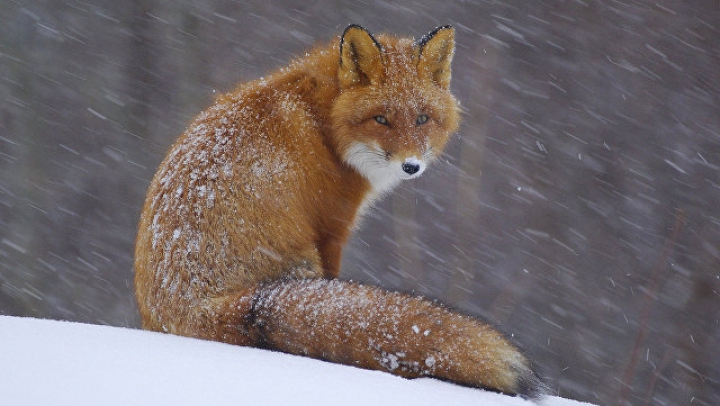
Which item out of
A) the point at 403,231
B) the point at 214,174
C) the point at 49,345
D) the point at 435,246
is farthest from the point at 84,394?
the point at 435,246

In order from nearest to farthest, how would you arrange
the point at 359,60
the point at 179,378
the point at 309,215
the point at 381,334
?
the point at 179,378
the point at 381,334
the point at 309,215
the point at 359,60

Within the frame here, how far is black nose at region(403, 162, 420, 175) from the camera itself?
10.3ft

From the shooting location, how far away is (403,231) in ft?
24.4

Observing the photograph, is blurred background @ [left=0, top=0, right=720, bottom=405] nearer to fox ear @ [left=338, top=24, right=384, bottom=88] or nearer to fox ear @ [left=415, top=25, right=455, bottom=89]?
fox ear @ [left=415, top=25, right=455, bottom=89]

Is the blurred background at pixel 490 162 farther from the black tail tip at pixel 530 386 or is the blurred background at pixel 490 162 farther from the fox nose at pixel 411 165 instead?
the black tail tip at pixel 530 386

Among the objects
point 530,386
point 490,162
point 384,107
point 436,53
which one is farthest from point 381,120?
point 490,162

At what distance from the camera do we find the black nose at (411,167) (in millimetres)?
3152

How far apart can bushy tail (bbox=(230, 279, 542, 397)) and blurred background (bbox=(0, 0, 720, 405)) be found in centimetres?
462

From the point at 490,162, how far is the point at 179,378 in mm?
6222

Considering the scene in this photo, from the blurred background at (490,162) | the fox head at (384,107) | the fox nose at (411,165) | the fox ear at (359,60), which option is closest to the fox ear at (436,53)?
the fox head at (384,107)

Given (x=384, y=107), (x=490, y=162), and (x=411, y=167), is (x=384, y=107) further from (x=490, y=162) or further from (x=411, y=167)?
(x=490, y=162)

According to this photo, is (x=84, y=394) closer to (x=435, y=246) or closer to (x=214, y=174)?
(x=214, y=174)

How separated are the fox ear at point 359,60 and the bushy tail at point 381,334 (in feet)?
3.62

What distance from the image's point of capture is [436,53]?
3.41 m
